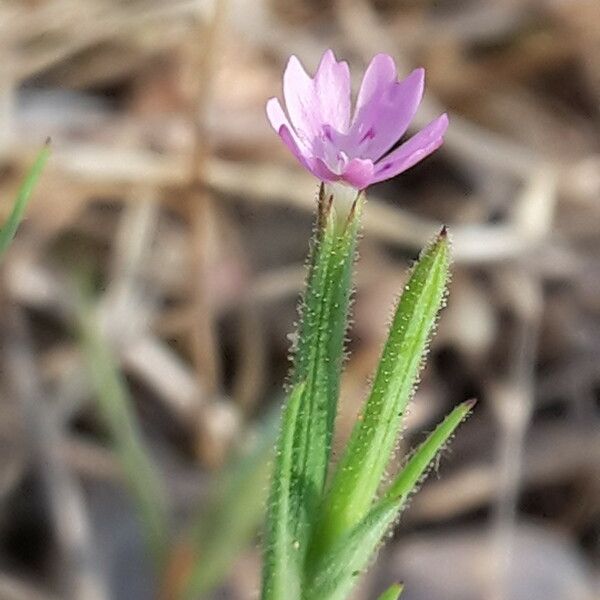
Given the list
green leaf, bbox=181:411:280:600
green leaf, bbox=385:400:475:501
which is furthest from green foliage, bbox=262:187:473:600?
green leaf, bbox=181:411:280:600

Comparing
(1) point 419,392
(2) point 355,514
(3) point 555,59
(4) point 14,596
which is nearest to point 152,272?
(1) point 419,392

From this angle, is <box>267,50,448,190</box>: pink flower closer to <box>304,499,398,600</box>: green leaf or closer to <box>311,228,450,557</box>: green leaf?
<box>311,228,450,557</box>: green leaf

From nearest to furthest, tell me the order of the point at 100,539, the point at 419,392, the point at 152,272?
the point at 100,539
the point at 419,392
the point at 152,272

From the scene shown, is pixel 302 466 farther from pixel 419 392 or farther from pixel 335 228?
pixel 419 392

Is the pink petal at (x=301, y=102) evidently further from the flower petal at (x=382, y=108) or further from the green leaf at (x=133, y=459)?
the green leaf at (x=133, y=459)

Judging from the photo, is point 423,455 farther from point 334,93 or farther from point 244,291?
point 244,291

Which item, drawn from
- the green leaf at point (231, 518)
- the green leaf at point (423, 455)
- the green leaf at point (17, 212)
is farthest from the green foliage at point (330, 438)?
the green leaf at point (231, 518)
